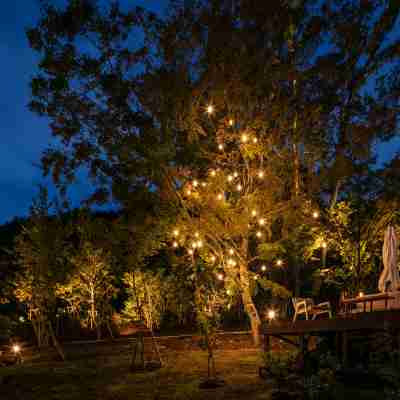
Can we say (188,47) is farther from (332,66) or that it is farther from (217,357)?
(217,357)

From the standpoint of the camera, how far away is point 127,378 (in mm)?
8703

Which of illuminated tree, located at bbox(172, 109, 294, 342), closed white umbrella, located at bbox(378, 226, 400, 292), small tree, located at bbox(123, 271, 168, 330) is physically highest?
illuminated tree, located at bbox(172, 109, 294, 342)

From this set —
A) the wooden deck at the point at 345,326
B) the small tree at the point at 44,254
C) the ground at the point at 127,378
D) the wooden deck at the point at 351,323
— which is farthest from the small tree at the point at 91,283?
the wooden deck at the point at 351,323

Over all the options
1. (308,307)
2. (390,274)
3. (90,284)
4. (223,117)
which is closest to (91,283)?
(90,284)

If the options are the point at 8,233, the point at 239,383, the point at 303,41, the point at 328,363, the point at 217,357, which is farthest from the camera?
the point at 8,233

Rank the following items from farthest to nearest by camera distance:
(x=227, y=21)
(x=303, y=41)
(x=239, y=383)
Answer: (x=303, y=41), (x=227, y=21), (x=239, y=383)

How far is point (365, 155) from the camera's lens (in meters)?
13.5

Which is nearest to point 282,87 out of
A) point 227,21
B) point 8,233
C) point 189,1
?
point 227,21

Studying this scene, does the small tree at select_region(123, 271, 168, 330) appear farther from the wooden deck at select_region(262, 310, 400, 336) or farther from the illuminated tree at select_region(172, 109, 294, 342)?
the wooden deck at select_region(262, 310, 400, 336)

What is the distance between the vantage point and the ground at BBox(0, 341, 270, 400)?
7109 mm

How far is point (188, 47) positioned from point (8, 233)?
17833 mm

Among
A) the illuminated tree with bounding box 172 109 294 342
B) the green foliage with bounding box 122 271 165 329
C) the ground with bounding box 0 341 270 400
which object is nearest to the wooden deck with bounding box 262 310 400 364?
the ground with bounding box 0 341 270 400

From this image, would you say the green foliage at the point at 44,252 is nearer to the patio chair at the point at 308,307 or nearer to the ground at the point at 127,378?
the ground at the point at 127,378

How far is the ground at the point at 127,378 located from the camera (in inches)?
280
